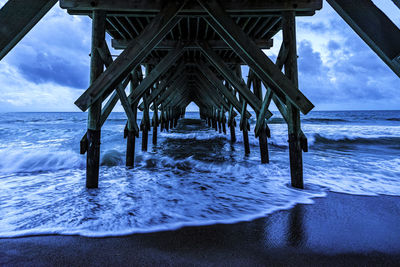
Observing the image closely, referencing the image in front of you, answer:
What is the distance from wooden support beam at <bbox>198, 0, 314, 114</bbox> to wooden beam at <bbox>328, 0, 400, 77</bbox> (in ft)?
3.05

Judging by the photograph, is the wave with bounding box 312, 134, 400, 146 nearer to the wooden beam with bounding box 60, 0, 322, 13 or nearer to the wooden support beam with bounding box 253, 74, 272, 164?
the wooden support beam with bounding box 253, 74, 272, 164

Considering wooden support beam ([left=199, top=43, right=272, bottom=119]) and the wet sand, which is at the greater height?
wooden support beam ([left=199, top=43, right=272, bottom=119])

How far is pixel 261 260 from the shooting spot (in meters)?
1.36

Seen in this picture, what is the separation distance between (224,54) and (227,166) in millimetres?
2986

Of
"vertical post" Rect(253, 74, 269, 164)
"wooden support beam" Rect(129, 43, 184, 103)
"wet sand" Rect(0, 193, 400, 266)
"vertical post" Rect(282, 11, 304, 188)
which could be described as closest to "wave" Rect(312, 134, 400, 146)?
"vertical post" Rect(253, 74, 269, 164)

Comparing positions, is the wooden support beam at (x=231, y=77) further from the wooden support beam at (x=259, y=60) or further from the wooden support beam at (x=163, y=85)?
the wooden support beam at (x=163, y=85)

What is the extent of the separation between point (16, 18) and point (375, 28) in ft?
7.26

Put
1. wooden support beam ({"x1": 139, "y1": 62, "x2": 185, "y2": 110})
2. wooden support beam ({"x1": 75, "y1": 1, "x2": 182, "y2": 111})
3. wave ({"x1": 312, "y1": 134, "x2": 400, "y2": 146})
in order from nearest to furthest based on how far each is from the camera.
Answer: wooden support beam ({"x1": 75, "y1": 1, "x2": 182, "y2": 111}) < wooden support beam ({"x1": 139, "y1": 62, "x2": 185, "y2": 110}) < wave ({"x1": 312, "y1": 134, "x2": 400, "y2": 146})

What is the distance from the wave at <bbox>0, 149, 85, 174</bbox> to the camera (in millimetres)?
4293

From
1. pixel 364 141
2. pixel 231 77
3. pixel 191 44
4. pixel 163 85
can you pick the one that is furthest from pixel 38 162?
pixel 364 141

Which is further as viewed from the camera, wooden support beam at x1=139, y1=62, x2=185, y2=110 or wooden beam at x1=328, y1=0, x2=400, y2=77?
wooden support beam at x1=139, y1=62, x2=185, y2=110

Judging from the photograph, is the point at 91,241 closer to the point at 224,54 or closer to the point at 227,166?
the point at 227,166

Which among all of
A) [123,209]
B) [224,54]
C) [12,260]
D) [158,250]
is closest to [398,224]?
[158,250]

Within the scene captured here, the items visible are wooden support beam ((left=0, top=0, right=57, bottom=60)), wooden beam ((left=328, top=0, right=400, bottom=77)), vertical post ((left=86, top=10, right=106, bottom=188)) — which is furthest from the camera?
vertical post ((left=86, top=10, right=106, bottom=188))
